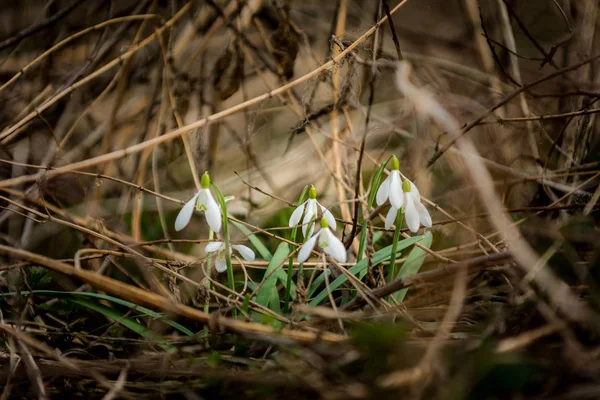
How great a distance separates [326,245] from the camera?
35.9 inches

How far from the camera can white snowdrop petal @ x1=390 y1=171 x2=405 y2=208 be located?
0.91m

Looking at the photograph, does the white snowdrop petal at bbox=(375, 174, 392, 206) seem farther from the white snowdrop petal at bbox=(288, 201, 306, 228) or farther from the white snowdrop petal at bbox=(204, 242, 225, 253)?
the white snowdrop petal at bbox=(204, 242, 225, 253)

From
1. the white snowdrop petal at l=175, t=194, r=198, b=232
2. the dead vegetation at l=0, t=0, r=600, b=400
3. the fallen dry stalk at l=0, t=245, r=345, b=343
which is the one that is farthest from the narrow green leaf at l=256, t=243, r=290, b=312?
the fallen dry stalk at l=0, t=245, r=345, b=343

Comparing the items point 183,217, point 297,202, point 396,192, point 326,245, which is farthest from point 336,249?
point 297,202

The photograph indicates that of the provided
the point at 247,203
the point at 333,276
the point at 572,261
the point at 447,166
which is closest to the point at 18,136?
the point at 247,203

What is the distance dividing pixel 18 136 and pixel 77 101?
241mm

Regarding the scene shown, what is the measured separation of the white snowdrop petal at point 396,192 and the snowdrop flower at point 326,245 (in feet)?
0.41

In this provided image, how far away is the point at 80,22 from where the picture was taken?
191cm

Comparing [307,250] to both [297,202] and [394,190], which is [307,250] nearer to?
[394,190]

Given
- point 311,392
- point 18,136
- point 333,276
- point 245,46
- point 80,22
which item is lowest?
point 333,276

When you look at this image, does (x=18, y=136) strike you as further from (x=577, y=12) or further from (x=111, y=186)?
(x=577, y=12)

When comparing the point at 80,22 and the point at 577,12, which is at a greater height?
the point at 80,22

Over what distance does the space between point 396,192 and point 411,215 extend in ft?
0.17

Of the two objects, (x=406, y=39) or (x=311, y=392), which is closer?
(x=311, y=392)
